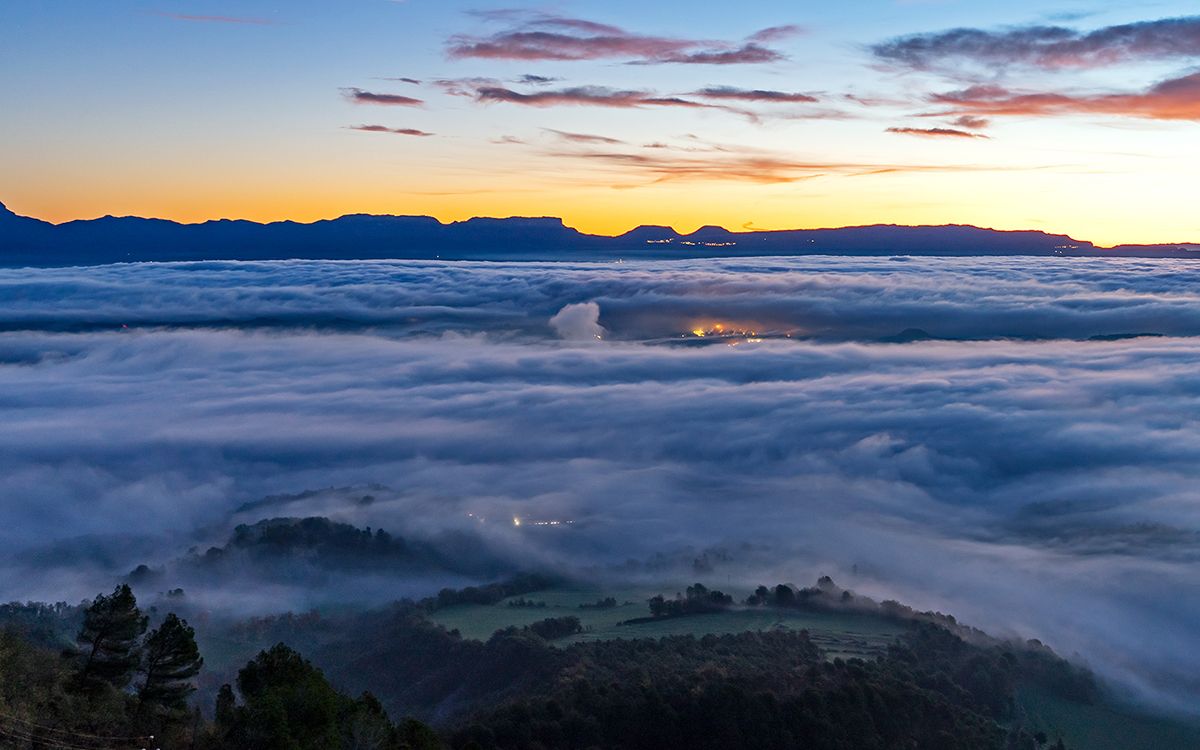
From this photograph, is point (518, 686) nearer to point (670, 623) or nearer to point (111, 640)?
point (670, 623)

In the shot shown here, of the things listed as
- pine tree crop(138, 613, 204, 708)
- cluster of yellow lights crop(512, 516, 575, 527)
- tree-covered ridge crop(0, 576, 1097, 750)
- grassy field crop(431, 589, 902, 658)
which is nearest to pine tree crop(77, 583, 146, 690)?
tree-covered ridge crop(0, 576, 1097, 750)

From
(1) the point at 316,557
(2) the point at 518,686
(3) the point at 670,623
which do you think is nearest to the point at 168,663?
(2) the point at 518,686

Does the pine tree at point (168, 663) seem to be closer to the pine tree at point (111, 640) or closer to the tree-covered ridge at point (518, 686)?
the tree-covered ridge at point (518, 686)

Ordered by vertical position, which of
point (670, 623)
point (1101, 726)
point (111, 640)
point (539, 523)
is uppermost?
point (111, 640)

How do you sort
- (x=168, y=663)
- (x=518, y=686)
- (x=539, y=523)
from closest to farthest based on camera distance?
1. (x=168, y=663)
2. (x=518, y=686)
3. (x=539, y=523)

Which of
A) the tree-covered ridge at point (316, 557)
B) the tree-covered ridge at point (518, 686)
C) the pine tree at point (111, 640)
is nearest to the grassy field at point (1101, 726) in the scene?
the tree-covered ridge at point (518, 686)

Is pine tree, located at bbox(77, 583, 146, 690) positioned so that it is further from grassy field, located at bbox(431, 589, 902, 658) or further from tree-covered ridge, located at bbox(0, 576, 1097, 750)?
grassy field, located at bbox(431, 589, 902, 658)

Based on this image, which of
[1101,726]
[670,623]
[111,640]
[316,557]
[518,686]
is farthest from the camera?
[316,557]
